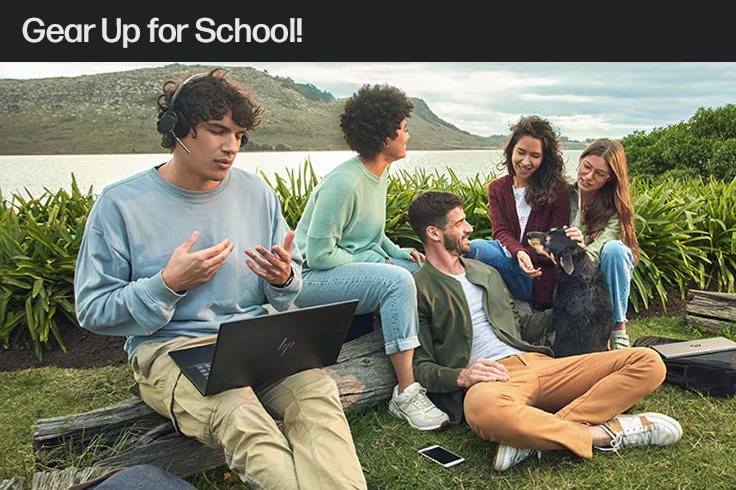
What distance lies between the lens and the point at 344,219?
3.76 m

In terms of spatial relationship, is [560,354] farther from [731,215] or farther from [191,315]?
[731,215]

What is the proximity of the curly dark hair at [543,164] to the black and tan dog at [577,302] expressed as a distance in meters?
0.34

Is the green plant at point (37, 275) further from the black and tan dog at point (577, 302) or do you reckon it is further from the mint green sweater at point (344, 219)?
the black and tan dog at point (577, 302)

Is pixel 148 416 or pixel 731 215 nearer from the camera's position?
pixel 148 416

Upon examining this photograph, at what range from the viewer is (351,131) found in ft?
13.0

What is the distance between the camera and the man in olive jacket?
3116 millimetres

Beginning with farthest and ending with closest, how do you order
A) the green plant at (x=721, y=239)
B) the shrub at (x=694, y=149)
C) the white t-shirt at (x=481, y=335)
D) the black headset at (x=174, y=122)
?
the shrub at (x=694, y=149) < the green plant at (x=721, y=239) < the white t-shirt at (x=481, y=335) < the black headset at (x=174, y=122)

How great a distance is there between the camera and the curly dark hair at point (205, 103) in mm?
2729

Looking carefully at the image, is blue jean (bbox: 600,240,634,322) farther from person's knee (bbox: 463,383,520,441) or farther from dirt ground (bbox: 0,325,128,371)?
dirt ground (bbox: 0,325,128,371)

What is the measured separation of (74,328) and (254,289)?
2.91 m

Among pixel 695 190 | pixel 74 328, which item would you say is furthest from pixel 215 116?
pixel 695 190

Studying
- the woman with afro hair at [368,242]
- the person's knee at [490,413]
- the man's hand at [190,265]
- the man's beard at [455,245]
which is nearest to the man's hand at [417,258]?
the woman with afro hair at [368,242]

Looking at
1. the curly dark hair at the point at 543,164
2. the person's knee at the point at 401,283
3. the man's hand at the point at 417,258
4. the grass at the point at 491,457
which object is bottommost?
the grass at the point at 491,457

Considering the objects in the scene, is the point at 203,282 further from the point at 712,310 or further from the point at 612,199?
the point at 712,310
